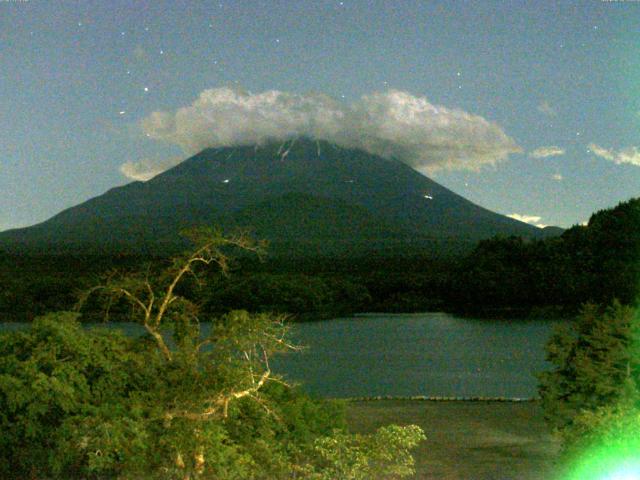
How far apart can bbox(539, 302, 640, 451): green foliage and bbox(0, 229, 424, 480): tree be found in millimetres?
3325

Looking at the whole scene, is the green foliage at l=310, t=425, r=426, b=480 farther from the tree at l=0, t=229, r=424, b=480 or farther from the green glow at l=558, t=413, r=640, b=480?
the green glow at l=558, t=413, r=640, b=480

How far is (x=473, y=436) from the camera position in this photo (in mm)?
11875

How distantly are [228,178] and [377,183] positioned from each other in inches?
604

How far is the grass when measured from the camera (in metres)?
9.66

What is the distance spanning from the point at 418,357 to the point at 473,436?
17.6 m

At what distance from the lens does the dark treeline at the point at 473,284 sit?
40531 millimetres

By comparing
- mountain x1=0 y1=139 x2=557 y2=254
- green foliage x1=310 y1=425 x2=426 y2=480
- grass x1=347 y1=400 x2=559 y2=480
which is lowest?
grass x1=347 y1=400 x2=559 y2=480

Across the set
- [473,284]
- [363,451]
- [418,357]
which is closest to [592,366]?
[363,451]

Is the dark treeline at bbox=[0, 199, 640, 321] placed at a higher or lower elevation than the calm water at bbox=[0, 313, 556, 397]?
higher

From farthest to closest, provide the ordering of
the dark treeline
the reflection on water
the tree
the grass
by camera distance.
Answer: the dark treeline → the reflection on water → the grass → the tree

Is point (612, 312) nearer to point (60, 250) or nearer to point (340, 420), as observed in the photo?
point (340, 420)

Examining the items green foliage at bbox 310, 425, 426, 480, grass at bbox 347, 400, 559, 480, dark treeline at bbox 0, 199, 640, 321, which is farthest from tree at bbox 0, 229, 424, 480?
dark treeline at bbox 0, 199, 640, 321

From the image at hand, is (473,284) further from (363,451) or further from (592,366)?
(363,451)

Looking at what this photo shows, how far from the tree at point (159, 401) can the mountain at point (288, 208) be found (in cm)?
4730
